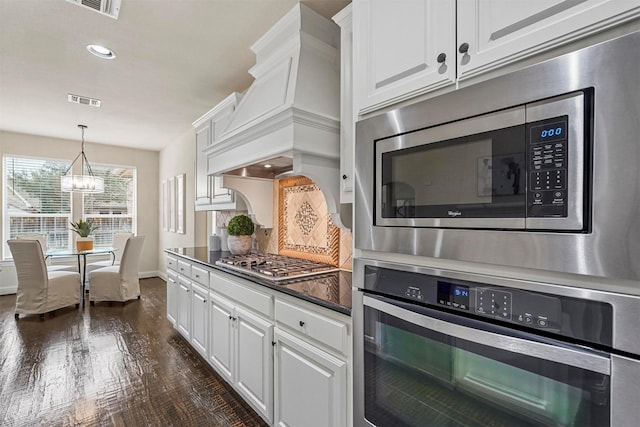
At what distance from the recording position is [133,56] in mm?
2570

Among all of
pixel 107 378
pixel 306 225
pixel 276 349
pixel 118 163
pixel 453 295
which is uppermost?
pixel 118 163

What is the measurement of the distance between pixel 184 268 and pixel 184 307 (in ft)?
1.24

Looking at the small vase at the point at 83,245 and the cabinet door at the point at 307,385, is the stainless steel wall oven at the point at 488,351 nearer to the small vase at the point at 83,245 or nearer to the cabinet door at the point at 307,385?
the cabinet door at the point at 307,385

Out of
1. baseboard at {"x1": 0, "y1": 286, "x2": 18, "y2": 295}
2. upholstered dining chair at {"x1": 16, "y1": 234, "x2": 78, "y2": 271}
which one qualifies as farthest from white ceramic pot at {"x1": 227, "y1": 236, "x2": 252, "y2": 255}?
baseboard at {"x1": 0, "y1": 286, "x2": 18, "y2": 295}

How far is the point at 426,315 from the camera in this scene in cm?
96

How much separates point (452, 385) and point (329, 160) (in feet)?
4.30

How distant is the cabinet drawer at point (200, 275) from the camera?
2.54 meters

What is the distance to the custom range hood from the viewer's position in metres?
1.75

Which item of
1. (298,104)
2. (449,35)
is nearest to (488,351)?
(449,35)

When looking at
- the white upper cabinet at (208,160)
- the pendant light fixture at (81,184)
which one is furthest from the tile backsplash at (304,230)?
the pendant light fixture at (81,184)

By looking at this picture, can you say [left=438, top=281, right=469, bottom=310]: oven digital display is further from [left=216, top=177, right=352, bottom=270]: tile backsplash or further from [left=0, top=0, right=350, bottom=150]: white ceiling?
[left=0, top=0, right=350, bottom=150]: white ceiling

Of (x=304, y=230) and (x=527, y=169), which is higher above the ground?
(x=527, y=169)

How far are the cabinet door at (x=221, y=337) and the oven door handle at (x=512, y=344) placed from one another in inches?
58.1

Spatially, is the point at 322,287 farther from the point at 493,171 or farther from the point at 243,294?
the point at 493,171
